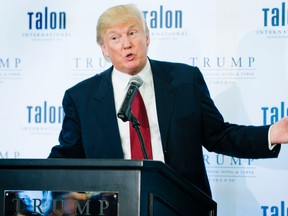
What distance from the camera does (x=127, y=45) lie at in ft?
9.29

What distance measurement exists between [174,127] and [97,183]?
84 centimetres

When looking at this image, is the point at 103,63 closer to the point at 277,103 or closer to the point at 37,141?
the point at 37,141

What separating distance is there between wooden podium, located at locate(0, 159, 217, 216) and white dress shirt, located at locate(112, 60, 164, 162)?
65cm

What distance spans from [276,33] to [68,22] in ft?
3.70

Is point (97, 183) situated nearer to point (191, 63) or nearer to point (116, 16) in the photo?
point (116, 16)

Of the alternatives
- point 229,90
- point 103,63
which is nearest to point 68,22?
point 103,63

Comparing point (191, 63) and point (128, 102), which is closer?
point (128, 102)

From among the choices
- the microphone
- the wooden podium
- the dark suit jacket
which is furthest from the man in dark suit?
the wooden podium

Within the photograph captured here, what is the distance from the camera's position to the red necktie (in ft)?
8.84

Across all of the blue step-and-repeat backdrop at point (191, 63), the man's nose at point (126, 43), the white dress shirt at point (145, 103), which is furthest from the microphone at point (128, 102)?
the blue step-and-repeat backdrop at point (191, 63)

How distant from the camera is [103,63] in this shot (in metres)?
3.78

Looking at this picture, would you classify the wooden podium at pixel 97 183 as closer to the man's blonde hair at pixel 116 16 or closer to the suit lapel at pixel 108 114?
the suit lapel at pixel 108 114

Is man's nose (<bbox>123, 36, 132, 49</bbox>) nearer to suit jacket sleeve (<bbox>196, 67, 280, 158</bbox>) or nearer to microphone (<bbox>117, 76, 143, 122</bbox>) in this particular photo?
suit jacket sleeve (<bbox>196, 67, 280, 158</bbox>)

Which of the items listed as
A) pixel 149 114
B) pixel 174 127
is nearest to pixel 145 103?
pixel 149 114
